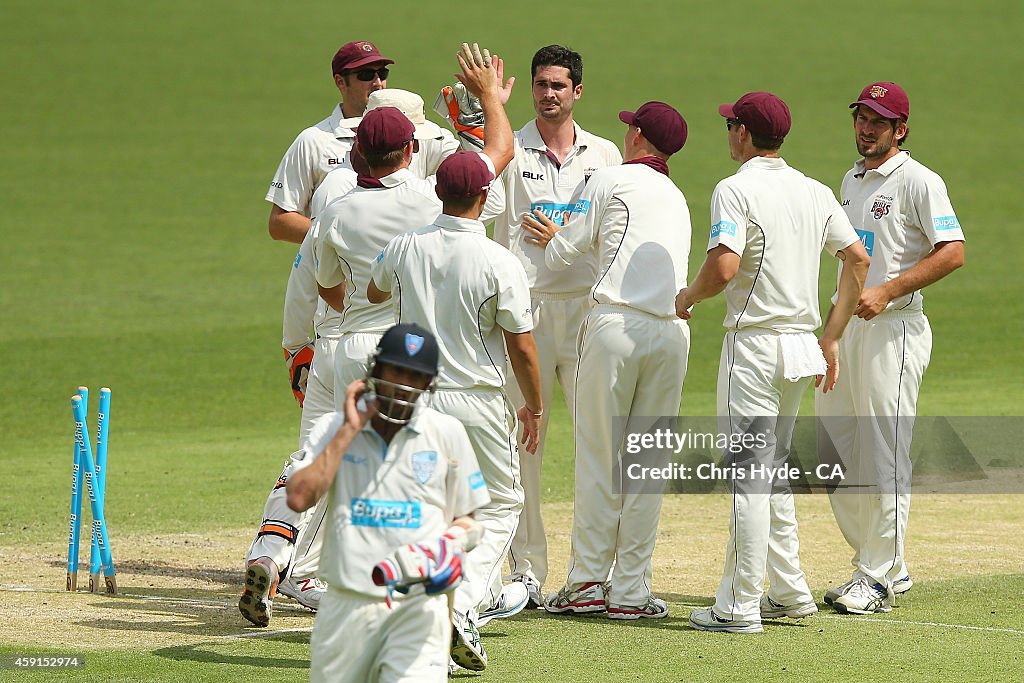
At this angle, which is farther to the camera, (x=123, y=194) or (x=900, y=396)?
(x=123, y=194)

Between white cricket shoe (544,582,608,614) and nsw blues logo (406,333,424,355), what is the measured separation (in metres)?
3.05

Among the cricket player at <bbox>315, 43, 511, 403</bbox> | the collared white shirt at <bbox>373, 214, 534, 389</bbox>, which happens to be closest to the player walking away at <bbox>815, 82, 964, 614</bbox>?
the collared white shirt at <bbox>373, 214, 534, 389</bbox>

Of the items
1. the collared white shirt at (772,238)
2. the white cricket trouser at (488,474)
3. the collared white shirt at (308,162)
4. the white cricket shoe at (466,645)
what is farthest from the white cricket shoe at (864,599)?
the collared white shirt at (308,162)

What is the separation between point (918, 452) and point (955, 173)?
19806mm

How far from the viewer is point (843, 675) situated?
618 cm

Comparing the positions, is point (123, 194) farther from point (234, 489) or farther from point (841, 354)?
point (841, 354)

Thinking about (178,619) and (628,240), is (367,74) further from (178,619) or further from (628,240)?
(178,619)

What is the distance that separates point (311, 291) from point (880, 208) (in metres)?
2.96

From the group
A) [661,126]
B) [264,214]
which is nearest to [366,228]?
[661,126]

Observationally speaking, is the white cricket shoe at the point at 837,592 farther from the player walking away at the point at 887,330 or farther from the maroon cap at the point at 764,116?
the maroon cap at the point at 764,116

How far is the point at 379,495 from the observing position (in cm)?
463

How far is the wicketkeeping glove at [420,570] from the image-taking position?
441 cm

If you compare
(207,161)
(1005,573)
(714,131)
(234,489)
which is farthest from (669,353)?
(714,131)

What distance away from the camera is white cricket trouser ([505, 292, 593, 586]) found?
7691 mm
